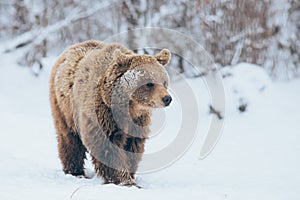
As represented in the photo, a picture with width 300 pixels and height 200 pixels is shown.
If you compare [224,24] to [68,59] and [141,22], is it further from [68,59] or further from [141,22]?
[68,59]

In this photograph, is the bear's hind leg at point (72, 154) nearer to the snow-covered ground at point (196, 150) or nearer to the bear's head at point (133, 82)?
the snow-covered ground at point (196, 150)

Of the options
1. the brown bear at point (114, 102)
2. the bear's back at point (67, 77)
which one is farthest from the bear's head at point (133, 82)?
the bear's back at point (67, 77)

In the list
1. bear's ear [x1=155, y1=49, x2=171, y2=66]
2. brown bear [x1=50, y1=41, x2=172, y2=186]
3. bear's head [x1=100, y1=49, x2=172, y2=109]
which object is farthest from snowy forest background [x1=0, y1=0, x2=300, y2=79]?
bear's head [x1=100, y1=49, x2=172, y2=109]

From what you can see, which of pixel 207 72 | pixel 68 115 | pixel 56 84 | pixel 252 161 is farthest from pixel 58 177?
pixel 207 72

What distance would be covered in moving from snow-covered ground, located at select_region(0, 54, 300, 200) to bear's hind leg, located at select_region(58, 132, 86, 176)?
0.51 feet

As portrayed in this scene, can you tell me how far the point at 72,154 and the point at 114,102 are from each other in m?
1.07

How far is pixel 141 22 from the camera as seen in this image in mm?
11195

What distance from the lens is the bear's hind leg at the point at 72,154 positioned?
5609 mm

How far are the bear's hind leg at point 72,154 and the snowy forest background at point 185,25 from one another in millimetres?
5194

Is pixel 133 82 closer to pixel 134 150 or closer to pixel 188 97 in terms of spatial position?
pixel 134 150

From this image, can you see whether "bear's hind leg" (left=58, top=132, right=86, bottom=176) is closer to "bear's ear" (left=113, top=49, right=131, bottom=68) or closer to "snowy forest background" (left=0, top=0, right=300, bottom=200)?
"snowy forest background" (left=0, top=0, right=300, bottom=200)

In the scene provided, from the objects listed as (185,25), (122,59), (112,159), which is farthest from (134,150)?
(185,25)

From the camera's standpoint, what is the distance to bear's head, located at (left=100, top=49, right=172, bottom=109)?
4820 mm

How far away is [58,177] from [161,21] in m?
6.39
